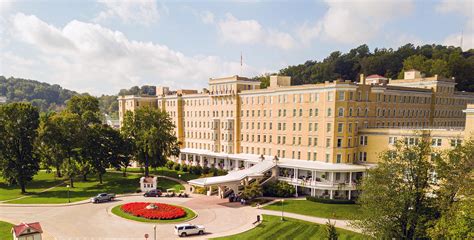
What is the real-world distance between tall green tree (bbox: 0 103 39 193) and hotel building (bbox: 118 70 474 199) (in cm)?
2968

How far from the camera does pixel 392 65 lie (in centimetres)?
11888

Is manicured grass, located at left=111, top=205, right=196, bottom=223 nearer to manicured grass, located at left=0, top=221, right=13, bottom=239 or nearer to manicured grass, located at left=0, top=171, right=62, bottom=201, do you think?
manicured grass, located at left=0, top=221, right=13, bottom=239

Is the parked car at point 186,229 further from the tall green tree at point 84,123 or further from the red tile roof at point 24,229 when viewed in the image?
the tall green tree at point 84,123

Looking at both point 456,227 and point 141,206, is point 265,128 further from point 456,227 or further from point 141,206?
point 456,227

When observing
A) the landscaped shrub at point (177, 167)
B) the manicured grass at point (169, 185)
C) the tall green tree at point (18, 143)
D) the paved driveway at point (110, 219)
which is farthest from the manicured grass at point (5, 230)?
the landscaped shrub at point (177, 167)

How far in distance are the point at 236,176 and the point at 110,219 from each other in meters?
20.7

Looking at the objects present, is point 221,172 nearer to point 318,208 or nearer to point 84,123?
point 318,208

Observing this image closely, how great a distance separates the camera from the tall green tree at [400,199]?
30078 millimetres

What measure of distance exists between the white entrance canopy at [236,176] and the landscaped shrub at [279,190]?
259 centimetres

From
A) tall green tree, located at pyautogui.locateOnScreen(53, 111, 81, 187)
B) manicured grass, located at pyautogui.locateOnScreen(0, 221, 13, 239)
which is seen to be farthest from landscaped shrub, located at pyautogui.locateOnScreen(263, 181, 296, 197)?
manicured grass, located at pyautogui.locateOnScreen(0, 221, 13, 239)

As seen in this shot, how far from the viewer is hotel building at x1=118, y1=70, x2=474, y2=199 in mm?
51469

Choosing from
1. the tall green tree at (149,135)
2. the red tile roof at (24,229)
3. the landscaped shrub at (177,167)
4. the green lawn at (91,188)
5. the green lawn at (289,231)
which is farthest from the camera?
the landscaped shrub at (177,167)

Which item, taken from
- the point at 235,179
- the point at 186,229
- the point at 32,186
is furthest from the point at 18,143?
the point at 235,179

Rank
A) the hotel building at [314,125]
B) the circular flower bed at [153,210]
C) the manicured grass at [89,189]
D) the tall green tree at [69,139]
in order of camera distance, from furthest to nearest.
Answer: the tall green tree at [69,139] → the hotel building at [314,125] → the manicured grass at [89,189] → the circular flower bed at [153,210]
